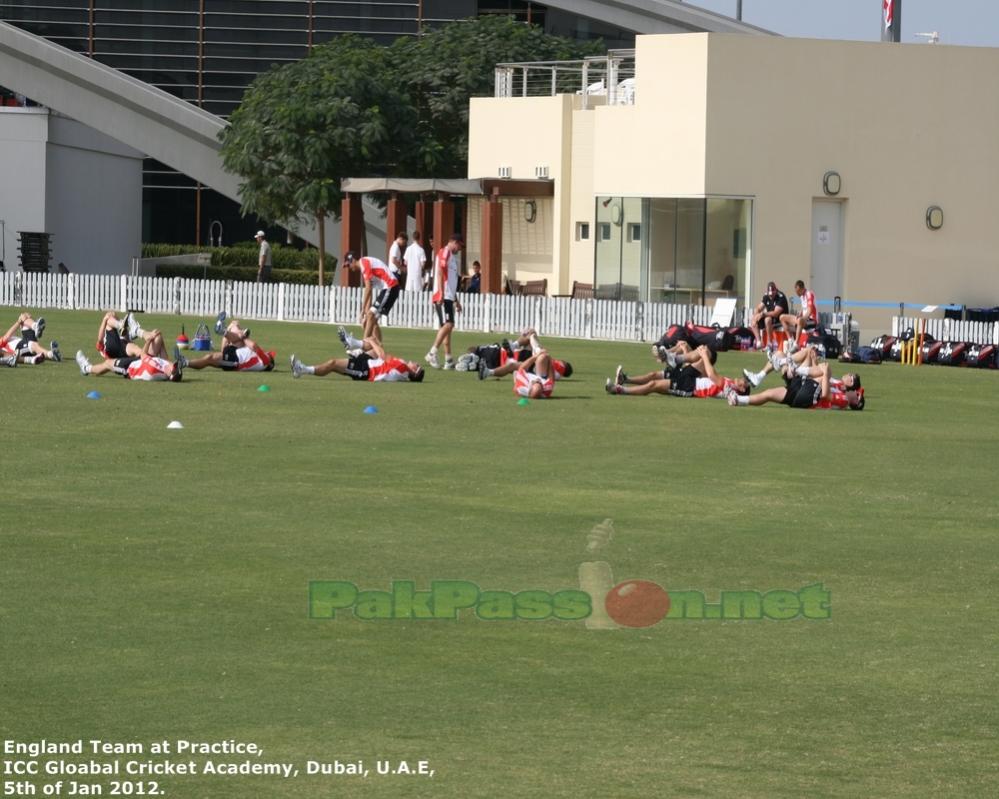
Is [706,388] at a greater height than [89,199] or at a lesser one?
lesser

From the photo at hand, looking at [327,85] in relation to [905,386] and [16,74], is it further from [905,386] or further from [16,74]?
[905,386]

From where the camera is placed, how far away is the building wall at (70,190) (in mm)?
60781

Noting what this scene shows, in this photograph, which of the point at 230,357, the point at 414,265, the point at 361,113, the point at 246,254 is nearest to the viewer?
the point at 230,357

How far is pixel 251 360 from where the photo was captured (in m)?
27.2

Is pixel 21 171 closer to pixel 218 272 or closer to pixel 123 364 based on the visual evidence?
pixel 218 272

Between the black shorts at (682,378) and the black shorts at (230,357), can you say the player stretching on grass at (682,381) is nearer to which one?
the black shorts at (682,378)

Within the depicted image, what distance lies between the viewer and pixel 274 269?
2542 inches

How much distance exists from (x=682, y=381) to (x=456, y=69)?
32445mm

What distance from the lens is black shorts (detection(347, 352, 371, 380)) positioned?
85.3 ft

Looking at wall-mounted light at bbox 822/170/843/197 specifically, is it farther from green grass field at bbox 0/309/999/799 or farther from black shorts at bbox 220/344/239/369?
green grass field at bbox 0/309/999/799

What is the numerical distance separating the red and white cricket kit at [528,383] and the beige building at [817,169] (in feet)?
Result: 61.7

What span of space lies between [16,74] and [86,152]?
3914 millimetres

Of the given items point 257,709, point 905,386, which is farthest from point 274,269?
point 257,709

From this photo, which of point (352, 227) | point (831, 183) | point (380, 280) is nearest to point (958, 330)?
point (831, 183)
